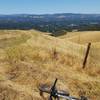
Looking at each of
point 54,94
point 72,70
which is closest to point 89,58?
point 72,70

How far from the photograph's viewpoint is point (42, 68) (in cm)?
2189

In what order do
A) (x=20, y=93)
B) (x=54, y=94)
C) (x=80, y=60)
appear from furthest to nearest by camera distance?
(x=80, y=60) < (x=20, y=93) < (x=54, y=94)

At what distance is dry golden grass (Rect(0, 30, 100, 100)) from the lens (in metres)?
18.8

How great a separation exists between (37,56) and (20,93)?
5.97 meters

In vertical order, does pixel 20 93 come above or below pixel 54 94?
below

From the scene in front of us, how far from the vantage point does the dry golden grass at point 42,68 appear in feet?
61.8

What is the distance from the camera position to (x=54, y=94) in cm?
963

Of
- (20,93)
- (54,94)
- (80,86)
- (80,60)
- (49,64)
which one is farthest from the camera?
(80,60)

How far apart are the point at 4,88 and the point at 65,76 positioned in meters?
4.92

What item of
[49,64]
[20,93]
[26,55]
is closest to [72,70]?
[49,64]

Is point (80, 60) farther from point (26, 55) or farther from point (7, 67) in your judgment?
point (7, 67)

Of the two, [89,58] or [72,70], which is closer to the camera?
[72,70]

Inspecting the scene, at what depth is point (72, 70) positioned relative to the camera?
2320cm

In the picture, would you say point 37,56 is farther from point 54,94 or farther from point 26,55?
point 54,94
